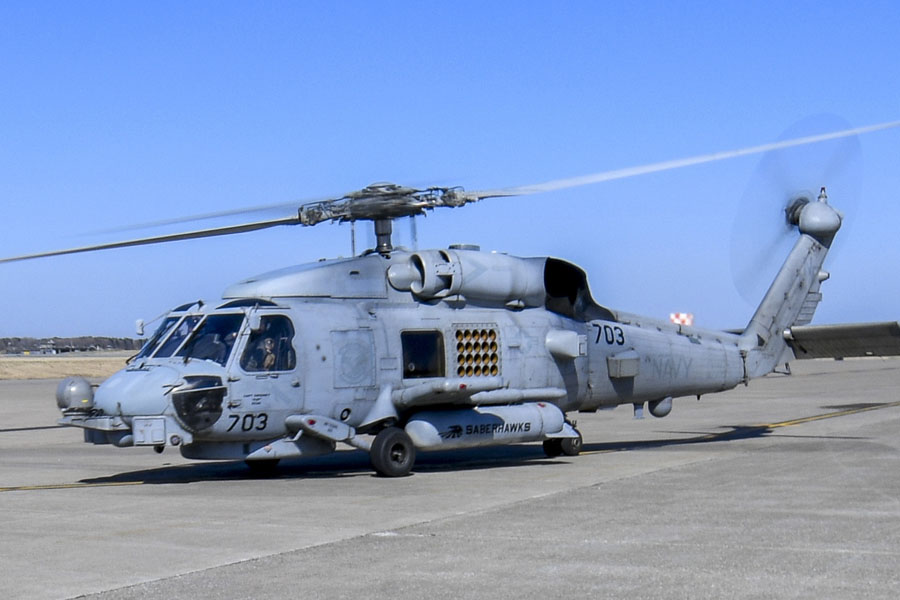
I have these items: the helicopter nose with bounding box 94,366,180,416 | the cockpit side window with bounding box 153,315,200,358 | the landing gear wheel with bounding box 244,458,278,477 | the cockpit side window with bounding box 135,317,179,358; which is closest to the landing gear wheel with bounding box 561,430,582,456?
the landing gear wheel with bounding box 244,458,278,477

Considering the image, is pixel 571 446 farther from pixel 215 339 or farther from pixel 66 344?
pixel 66 344

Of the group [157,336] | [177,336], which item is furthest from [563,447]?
[157,336]

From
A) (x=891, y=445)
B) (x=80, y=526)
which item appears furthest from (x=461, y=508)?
(x=891, y=445)

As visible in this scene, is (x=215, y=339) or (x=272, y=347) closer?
(x=215, y=339)

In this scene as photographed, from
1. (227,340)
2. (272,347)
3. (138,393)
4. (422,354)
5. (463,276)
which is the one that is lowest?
(138,393)

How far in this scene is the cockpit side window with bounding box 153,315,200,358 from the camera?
14789 millimetres

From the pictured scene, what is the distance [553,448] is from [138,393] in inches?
284

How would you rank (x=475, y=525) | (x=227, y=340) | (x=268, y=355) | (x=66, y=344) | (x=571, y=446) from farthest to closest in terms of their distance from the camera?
(x=66, y=344), (x=571, y=446), (x=268, y=355), (x=227, y=340), (x=475, y=525)

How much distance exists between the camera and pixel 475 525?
10.6 m

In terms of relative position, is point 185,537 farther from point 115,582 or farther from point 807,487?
point 807,487

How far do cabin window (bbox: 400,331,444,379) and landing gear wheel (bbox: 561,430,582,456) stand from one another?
293cm

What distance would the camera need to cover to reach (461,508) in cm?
1195

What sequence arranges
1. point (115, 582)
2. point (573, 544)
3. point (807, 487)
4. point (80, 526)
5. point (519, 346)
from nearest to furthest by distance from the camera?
point (115, 582), point (573, 544), point (80, 526), point (807, 487), point (519, 346)

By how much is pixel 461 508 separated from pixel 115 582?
454 centimetres
